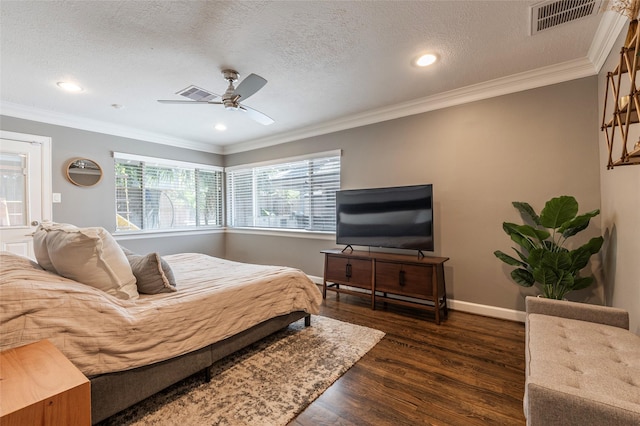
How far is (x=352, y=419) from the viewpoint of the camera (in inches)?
62.9

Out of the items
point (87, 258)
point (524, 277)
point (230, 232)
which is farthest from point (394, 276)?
point (230, 232)

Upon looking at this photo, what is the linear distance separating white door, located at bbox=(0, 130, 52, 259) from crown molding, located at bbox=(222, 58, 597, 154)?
3308 mm

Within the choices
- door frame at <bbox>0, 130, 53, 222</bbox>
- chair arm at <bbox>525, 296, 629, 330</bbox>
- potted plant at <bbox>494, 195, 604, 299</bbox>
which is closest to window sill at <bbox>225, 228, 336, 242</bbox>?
potted plant at <bbox>494, 195, 604, 299</bbox>

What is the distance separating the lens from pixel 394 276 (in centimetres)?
317

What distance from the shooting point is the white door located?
331 centimetres

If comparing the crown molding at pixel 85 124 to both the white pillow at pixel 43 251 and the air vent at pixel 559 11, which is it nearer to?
the white pillow at pixel 43 251

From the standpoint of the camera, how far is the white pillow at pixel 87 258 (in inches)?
63.0

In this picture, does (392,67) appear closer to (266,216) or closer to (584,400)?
(584,400)

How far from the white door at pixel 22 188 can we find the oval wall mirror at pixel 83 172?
0.75 feet

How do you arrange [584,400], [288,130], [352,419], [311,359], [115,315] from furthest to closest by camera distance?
[288,130]
[311,359]
[352,419]
[115,315]
[584,400]

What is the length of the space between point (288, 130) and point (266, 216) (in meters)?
1.61

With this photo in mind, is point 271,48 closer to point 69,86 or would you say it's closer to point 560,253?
point 69,86

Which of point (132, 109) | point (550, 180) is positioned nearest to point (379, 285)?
point (550, 180)

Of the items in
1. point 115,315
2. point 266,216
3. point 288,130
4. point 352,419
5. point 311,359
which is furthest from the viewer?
point 266,216
